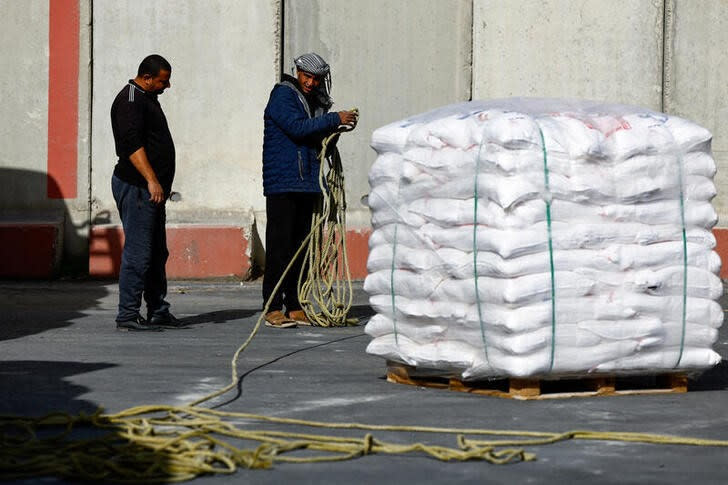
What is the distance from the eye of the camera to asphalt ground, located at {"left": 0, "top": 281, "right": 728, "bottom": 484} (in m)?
5.00

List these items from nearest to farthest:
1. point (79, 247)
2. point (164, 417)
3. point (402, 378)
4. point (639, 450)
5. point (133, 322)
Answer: point (639, 450) → point (164, 417) → point (402, 378) → point (133, 322) → point (79, 247)

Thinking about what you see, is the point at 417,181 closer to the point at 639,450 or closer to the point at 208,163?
the point at 639,450

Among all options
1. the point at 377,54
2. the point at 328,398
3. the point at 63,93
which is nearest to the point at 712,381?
the point at 328,398

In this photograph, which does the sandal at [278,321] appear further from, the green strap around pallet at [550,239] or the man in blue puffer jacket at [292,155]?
the green strap around pallet at [550,239]

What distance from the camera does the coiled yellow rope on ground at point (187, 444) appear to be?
491 cm

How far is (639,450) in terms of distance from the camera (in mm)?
5367

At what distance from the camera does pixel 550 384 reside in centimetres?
711

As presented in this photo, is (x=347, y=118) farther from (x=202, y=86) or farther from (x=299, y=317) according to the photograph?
(x=202, y=86)

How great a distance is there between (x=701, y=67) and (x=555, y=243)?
8.56m

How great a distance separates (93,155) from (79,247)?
0.92 meters

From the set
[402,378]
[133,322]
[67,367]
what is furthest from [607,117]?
[133,322]

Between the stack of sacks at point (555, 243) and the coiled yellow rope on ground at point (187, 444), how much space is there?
0.93 metres

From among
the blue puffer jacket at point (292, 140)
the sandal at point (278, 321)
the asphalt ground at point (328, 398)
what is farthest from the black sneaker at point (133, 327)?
the blue puffer jacket at point (292, 140)

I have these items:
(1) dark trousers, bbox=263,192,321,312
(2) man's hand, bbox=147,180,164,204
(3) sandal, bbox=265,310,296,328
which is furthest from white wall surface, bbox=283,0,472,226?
(2) man's hand, bbox=147,180,164,204
